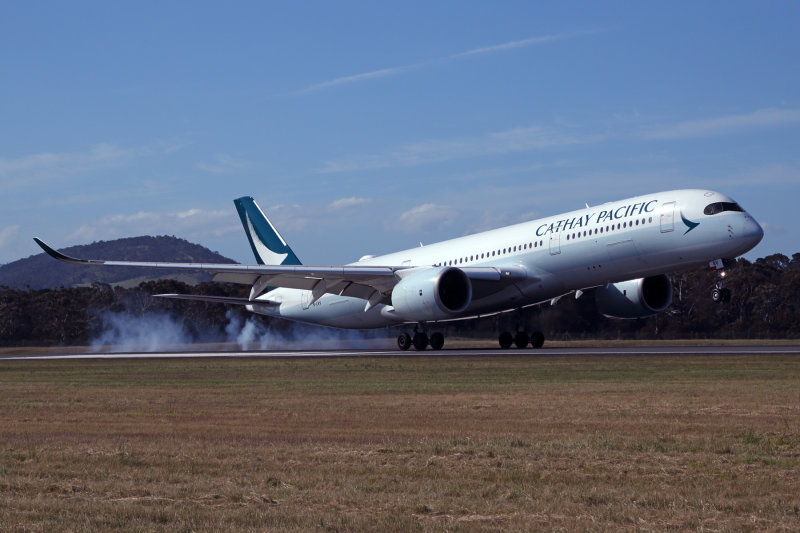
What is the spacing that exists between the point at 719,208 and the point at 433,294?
11743 mm

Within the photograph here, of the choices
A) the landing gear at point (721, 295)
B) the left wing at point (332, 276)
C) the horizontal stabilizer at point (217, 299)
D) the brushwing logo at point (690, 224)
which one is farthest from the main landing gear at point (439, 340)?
the landing gear at point (721, 295)

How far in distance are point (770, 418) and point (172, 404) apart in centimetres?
1121

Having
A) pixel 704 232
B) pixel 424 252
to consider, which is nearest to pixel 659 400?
pixel 704 232

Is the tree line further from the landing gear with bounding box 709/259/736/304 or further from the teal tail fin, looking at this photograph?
the landing gear with bounding box 709/259/736/304

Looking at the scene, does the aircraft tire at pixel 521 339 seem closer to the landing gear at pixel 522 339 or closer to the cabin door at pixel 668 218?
the landing gear at pixel 522 339

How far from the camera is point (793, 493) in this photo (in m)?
9.77

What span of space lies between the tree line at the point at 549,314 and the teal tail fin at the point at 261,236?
5.07 m

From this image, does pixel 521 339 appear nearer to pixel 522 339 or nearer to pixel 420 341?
pixel 522 339

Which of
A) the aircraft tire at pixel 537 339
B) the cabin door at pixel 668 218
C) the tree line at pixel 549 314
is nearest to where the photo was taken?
the cabin door at pixel 668 218

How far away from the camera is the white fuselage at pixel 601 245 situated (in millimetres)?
36562

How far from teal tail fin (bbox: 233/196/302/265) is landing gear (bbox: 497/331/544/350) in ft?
49.2

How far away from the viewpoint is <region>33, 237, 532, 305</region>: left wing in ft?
139

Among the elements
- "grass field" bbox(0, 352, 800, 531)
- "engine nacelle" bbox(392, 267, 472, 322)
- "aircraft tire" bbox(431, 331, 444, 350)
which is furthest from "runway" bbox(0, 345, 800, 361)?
"grass field" bbox(0, 352, 800, 531)

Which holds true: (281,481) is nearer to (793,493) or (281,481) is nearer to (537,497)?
(537,497)
